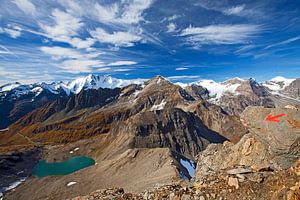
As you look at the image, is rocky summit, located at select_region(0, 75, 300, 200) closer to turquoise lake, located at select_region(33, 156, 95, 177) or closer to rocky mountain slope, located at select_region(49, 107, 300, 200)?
rocky mountain slope, located at select_region(49, 107, 300, 200)

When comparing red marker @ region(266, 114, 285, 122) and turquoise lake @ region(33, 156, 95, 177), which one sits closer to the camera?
red marker @ region(266, 114, 285, 122)

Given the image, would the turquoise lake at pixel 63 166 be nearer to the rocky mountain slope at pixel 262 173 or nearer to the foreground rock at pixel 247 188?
the rocky mountain slope at pixel 262 173

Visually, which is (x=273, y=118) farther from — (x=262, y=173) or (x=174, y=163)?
(x=174, y=163)

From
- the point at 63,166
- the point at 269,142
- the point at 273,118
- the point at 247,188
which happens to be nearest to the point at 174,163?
the point at 269,142

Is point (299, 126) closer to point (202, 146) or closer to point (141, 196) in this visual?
point (141, 196)

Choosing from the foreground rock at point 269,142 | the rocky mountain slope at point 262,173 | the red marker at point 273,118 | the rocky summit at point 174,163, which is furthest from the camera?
the red marker at point 273,118

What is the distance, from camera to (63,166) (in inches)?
6137

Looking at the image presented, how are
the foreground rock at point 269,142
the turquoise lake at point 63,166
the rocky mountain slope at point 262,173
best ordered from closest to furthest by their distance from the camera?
the rocky mountain slope at point 262,173
the foreground rock at point 269,142
the turquoise lake at point 63,166

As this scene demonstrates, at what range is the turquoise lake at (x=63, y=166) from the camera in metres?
143

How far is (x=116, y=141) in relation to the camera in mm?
172250

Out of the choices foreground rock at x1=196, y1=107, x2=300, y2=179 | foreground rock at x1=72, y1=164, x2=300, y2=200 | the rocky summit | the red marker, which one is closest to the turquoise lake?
the rocky summit

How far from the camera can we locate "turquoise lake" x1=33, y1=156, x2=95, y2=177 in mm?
142625

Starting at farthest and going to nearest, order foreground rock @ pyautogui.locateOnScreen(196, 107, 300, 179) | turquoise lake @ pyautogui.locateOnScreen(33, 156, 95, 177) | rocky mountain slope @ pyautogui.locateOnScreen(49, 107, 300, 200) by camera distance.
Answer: turquoise lake @ pyautogui.locateOnScreen(33, 156, 95, 177), foreground rock @ pyautogui.locateOnScreen(196, 107, 300, 179), rocky mountain slope @ pyautogui.locateOnScreen(49, 107, 300, 200)

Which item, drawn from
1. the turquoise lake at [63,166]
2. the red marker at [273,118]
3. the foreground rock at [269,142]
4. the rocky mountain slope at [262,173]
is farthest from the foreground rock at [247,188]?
the turquoise lake at [63,166]
